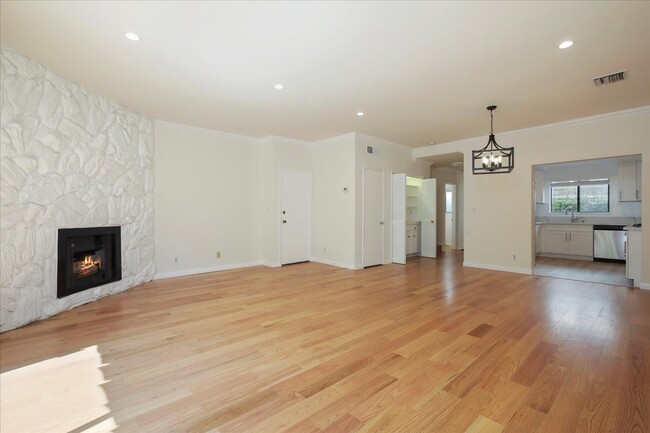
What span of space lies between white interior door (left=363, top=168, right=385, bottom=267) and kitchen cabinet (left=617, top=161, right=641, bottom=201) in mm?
5518

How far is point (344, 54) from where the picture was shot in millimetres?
3072

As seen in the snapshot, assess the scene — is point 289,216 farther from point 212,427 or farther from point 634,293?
point 634,293

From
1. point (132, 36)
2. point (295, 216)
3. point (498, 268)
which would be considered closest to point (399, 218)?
point (498, 268)

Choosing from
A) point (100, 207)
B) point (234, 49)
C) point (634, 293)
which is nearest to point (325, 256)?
point (100, 207)

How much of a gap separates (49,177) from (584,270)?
897cm

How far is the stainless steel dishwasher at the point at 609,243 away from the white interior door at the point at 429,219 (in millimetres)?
3727

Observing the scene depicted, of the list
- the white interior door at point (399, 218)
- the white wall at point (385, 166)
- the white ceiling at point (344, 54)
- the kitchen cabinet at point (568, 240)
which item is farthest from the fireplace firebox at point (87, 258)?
the kitchen cabinet at point (568, 240)

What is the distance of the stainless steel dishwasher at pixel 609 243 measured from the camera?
6.89 meters

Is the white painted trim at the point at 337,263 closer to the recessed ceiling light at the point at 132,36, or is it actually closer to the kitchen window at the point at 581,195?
the recessed ceiling light at the point at 132,36

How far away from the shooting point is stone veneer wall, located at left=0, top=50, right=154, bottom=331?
3045 mm

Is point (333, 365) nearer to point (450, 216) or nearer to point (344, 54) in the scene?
point (344, 54)

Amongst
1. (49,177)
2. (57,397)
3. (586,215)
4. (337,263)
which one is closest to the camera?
(57,397)

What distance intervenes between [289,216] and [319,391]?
4.86 m

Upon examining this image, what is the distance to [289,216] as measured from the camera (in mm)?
6668
